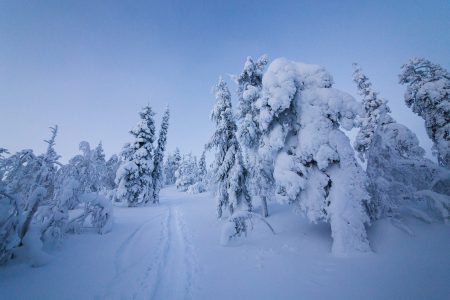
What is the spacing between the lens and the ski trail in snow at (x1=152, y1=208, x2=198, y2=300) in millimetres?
5254

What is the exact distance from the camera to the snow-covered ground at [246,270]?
5.01 meters

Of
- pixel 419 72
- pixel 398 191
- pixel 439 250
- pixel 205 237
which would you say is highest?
pixel 419 72

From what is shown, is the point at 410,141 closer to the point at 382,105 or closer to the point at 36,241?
the point at 382,105

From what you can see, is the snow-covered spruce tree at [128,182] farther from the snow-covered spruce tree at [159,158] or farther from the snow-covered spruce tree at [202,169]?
the snow-covered spruce tree at [202,169]

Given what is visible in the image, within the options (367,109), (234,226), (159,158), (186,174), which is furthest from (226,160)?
(186,174)

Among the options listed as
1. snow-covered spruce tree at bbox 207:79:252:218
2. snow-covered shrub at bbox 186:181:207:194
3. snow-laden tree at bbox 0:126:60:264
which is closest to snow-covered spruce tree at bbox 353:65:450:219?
snow-covered spruce tree at bbox 207:79:252:218

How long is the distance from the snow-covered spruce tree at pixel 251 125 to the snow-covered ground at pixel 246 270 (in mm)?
5499

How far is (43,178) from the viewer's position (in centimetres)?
778

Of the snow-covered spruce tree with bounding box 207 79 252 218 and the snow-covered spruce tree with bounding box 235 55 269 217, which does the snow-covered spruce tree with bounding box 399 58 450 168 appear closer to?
the snow-covered spruce tree with bounding box 235 55 269 217

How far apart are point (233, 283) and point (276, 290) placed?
1339mm

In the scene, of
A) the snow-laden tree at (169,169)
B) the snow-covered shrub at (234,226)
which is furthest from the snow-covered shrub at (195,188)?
the snow-covered shrub at (234,226)

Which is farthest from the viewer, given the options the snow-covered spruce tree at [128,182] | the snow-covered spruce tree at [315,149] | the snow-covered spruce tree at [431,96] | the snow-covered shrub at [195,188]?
the snow-covered shrub at [195,188]

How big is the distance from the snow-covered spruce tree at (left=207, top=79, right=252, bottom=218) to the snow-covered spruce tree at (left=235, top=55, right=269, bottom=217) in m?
0.79

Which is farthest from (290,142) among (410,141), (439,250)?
(410,141)
